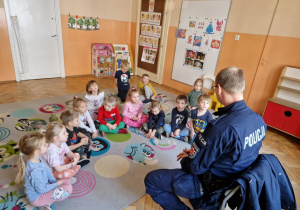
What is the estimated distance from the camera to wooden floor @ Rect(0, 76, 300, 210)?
96.5 inches

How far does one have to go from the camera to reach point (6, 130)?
2875 mm

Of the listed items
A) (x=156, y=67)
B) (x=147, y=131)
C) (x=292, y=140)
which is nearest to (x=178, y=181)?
(x=147, y=131)

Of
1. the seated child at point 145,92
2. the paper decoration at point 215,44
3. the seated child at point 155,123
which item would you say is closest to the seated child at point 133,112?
the seated child at point 155,123

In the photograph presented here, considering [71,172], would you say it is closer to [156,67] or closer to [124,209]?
[124,209]

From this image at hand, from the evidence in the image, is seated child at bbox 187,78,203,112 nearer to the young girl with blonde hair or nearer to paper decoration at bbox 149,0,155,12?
→ the young girl with blonde hair

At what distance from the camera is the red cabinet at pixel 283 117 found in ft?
10.8

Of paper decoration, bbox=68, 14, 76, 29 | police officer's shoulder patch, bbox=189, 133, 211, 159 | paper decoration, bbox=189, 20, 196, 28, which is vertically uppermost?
paper decoration, bbox=189, 20, 196, 28

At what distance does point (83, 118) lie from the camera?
279cm

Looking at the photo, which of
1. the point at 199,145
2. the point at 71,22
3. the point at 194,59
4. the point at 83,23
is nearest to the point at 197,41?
the point at 194,59

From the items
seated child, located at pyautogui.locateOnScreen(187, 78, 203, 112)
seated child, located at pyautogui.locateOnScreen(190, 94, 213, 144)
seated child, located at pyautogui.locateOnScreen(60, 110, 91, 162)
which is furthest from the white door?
seated child, located at pyautogui.locateOnScreen(190, 94, 213, 144)

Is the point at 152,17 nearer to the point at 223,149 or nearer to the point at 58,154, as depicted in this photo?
the point at 58,154

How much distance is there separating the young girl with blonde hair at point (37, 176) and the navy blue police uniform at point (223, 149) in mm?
1053

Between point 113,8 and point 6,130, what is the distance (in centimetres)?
474

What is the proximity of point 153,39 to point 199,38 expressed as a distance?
1630mm
